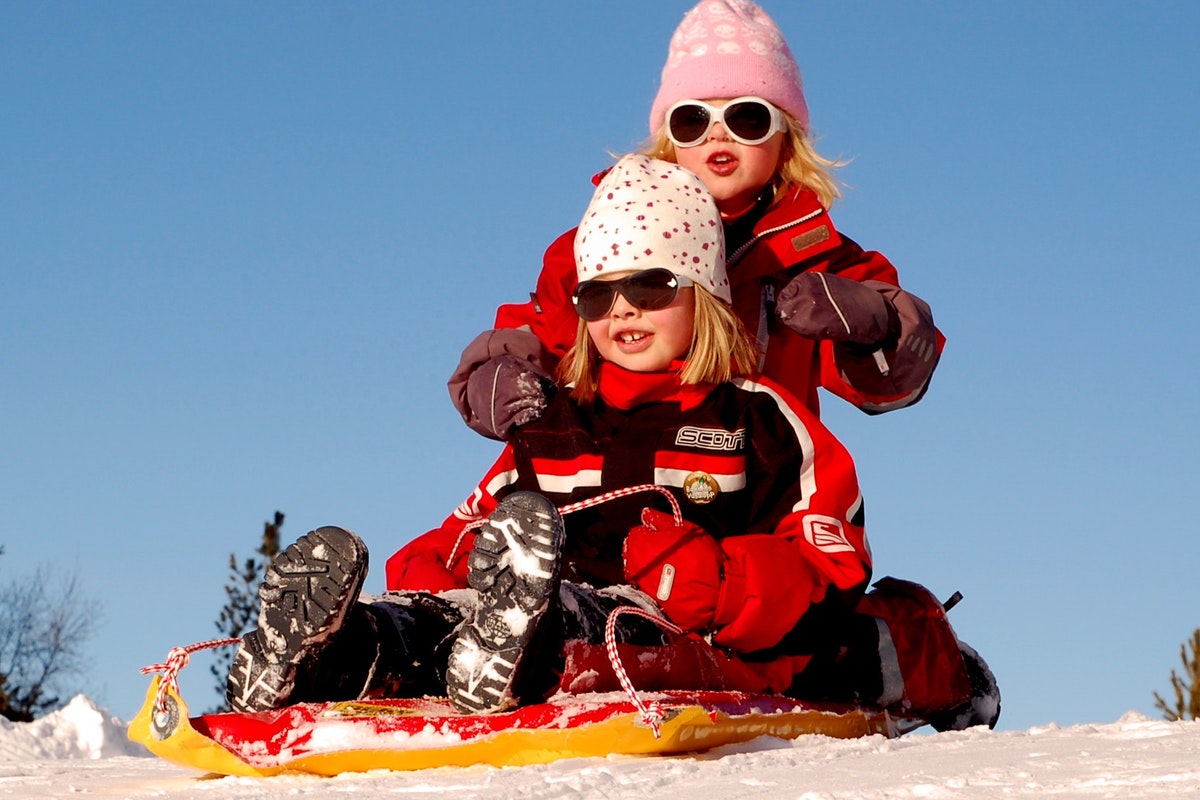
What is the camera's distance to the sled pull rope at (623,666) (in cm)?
335

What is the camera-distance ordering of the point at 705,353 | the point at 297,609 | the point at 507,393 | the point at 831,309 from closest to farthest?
1. the point at 297,609
2. the point at 705,353
3. the point at 831,309
4. the point at 507,393

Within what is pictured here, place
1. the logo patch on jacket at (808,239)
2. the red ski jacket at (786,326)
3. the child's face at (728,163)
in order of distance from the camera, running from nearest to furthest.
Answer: the red ski jacket at (786,326)
the logo patch on jacket at (808,239)
the child's face at (728,163)

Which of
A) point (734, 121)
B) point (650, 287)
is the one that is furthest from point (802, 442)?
point (734, 121)

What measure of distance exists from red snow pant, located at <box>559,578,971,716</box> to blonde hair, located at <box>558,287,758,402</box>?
0.71 metres

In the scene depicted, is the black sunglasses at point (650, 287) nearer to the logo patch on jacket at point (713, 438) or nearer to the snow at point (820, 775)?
the logo patch on jacket at point (713, 438)

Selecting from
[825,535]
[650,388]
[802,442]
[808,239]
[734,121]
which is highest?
[734,121]

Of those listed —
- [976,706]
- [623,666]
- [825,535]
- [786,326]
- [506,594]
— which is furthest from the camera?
[976,706]

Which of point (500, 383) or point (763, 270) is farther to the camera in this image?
point (763, 270)

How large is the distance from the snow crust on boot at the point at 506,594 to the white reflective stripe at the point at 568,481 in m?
0.77

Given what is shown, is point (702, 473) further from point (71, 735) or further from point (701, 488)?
point (71, 735)

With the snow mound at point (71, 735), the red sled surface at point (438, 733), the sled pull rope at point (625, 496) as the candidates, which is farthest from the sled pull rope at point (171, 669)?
the snow mound at point (71, 735)

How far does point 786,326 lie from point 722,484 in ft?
2.36

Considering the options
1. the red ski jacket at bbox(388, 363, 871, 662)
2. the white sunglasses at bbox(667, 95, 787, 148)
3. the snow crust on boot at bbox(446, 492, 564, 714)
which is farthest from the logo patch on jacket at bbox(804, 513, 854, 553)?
the white sunglasses at bbox(667, 95, 787, 148)

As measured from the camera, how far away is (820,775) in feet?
9.59
